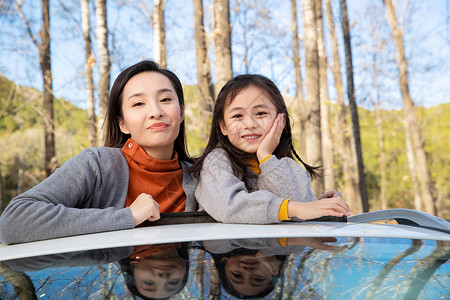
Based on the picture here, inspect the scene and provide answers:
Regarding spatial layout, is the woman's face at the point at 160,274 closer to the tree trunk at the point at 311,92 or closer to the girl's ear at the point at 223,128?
the girl's ear at the point at 223,128

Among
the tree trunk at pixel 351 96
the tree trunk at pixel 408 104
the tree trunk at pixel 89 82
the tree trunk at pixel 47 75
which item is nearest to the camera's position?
the tree trunk at pixel 89 82

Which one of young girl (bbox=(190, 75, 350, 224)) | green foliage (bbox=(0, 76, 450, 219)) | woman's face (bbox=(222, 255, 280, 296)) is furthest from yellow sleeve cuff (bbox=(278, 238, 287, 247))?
green foliage (bbox=(0, 76, 450, 219))

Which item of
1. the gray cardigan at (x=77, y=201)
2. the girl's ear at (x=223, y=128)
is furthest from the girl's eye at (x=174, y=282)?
the girl's ear at (x=223, y=128)

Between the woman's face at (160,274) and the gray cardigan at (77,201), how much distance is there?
73 centimetres

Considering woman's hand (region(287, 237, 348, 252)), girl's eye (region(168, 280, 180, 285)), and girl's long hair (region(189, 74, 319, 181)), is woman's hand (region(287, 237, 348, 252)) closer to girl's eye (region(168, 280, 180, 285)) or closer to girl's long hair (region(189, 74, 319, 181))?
girl's eye (region(168, 280, 180, 285))

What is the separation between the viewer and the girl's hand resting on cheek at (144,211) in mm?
1770

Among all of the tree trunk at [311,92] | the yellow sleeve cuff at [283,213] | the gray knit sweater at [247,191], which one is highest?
the tree trunk at [311,92]

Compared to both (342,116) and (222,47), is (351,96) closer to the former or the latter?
(342,116)

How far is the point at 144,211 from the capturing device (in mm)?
Answer: 1782

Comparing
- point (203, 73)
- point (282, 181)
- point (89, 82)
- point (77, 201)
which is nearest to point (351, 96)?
point (203, 73)

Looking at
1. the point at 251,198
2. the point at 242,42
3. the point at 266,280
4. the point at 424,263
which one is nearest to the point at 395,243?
the point at 424,263

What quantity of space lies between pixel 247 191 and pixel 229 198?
6.4 inches

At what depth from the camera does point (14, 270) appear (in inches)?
42.2

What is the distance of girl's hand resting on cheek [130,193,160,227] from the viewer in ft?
5.81
